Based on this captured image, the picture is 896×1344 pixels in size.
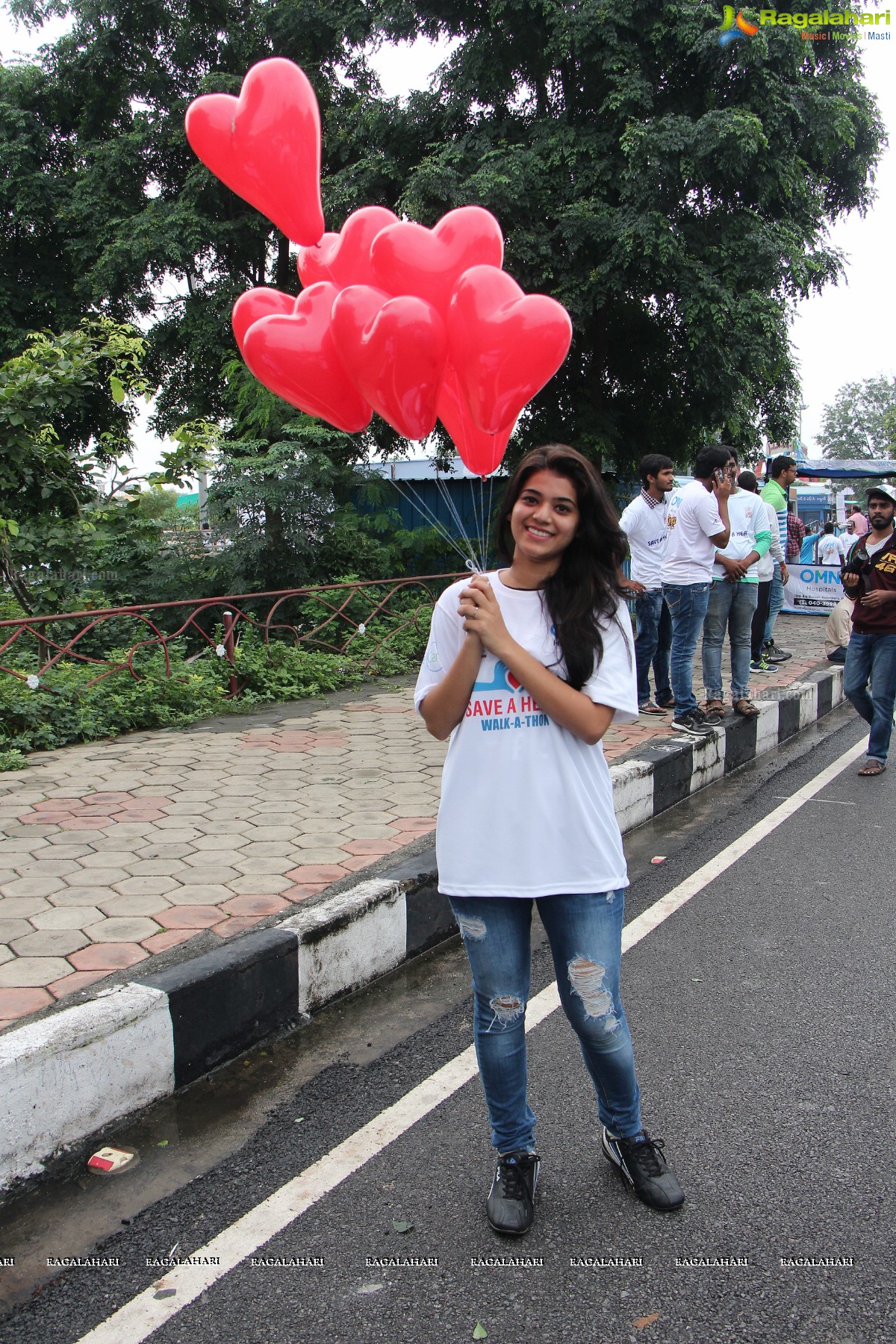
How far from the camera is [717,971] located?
368cm

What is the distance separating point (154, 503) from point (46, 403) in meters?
2.73

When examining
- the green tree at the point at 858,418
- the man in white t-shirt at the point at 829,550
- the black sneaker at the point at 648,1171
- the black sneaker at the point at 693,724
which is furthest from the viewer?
the green tree at the point at 858,418

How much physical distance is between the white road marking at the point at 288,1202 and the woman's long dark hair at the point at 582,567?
134 cm

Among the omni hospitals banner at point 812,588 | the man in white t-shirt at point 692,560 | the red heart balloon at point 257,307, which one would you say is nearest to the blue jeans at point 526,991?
the red heart balloon at point 257,307

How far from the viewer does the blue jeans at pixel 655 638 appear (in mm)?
7094

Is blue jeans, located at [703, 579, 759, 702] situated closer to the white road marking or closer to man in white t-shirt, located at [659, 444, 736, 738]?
man in white t-shirt, located at [659, 444, 736, 738]

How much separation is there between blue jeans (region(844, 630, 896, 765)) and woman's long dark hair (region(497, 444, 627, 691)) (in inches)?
174

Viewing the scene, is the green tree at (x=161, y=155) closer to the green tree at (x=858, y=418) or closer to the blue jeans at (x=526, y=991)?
the blue jeans at (x=526, y=991)

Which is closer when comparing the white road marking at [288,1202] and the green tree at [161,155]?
the white road marking at [288,1202]

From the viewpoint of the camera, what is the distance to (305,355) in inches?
112

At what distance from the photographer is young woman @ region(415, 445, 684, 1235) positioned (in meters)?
2.24

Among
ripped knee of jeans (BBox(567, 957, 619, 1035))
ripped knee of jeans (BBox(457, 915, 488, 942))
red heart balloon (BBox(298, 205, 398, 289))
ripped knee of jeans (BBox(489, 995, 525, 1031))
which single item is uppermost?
red heart balloon (BBox(298, 205, 398, 289))

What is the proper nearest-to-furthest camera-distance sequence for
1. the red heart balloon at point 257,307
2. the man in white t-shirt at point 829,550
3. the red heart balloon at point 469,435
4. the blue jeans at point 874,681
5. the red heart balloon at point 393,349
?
the red heart balloon at point 393,349
the red heart balloon at point 469,435
the red heart balloon at point 257,307
the blue jeans at point 874,681
the man in white t-shirt at point 829,550

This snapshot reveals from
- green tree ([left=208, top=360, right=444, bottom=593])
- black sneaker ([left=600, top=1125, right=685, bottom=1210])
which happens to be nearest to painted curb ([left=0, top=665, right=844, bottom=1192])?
black sneaker ([left=600, top=1125, right=685, bottom=1210])
